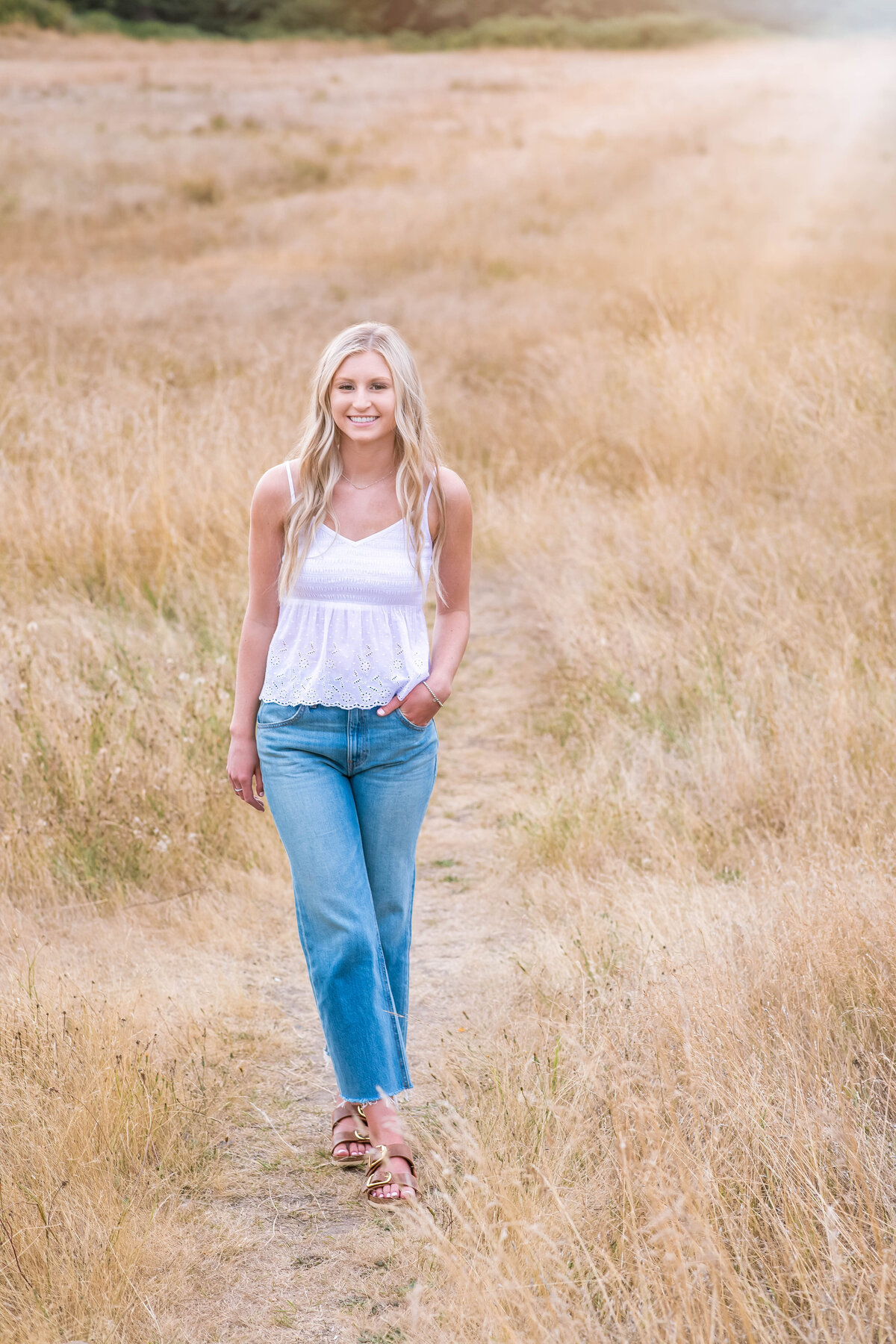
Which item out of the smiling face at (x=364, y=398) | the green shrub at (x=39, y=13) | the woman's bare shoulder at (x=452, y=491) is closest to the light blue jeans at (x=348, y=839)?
the woman's bare shoulder at (x=452, y=491)

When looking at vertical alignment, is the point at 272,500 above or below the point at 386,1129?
above

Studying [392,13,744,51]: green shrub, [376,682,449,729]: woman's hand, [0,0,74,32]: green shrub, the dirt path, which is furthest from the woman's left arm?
[392,13,744,51]: green shrub

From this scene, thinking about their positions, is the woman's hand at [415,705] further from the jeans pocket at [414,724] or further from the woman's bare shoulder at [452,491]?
the woman's bare shoulder at [452,491]

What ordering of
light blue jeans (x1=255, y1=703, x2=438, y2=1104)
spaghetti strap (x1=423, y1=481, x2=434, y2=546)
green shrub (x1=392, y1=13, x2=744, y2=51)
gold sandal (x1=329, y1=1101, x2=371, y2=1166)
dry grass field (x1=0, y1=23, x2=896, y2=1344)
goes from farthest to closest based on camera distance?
green shrub (x1=392, y1=13, x2=744, y2=51), gold sandal (x1=329, y1=1101, x2=371, y2=1166), spaghetti strap (x1=423, y1=481, x2=434, y2=546), light blue jeans (x1=255, y1=703, x2=438, y2=1104), dry grass field (x1=0, y1=23, x2=896, y2=1344)

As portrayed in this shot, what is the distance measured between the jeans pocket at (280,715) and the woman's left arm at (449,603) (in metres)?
0.20

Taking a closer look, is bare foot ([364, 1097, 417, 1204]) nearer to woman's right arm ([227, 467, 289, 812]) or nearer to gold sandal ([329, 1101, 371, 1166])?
gold sandal ([329, 1101, 371, 1166])

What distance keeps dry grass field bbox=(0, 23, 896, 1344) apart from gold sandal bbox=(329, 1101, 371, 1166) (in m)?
0.05

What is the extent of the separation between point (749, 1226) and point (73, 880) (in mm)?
2425

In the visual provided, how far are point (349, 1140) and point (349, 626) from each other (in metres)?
1.21

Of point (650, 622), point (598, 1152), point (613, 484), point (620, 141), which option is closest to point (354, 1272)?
→ point (598, 1152)

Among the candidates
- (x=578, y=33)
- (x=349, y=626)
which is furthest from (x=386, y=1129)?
(x=578, y=33)

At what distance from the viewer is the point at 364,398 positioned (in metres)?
2.60

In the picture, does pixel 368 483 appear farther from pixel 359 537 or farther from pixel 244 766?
pixel 244 766

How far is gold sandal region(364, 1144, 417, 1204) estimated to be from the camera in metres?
2.59
